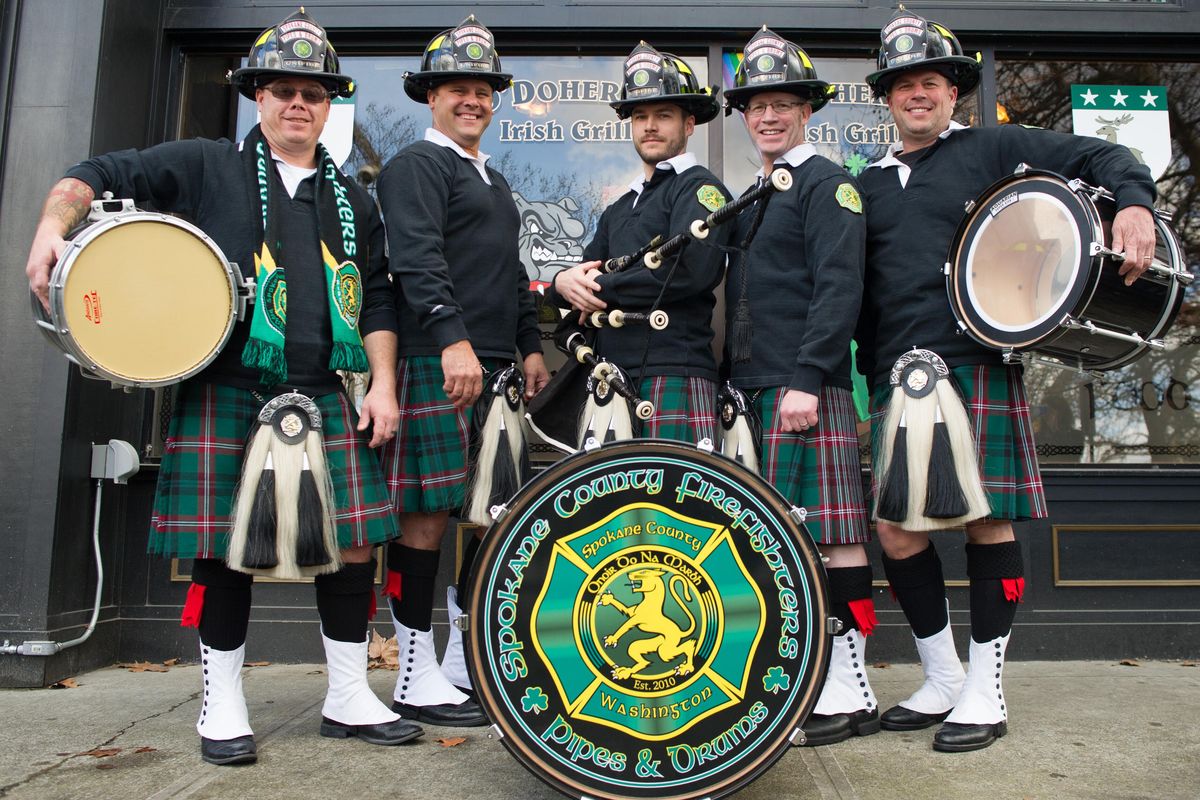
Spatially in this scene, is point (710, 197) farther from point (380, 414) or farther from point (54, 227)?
point (54, 227)

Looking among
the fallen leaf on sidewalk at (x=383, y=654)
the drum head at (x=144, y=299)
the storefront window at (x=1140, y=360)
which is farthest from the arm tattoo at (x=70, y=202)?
the storefront window at (x=1140, y=360)

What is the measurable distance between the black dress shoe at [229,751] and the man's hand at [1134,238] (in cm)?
277

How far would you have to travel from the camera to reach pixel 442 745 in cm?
288

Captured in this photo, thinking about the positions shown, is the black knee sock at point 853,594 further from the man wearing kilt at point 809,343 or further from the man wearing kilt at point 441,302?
the man wearing kilt at point 441,302

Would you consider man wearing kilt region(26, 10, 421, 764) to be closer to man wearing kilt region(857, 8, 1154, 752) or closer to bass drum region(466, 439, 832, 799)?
bass drum region(466, 439, 832, 799)

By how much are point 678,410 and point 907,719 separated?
1243mm

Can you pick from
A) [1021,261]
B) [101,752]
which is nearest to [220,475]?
[101,752]

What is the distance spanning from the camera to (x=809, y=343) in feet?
9.35

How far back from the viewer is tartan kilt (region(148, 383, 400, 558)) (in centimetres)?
271

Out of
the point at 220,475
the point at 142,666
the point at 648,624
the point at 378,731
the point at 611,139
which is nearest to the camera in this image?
the point at 648,624

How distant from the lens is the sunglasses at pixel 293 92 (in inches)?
116

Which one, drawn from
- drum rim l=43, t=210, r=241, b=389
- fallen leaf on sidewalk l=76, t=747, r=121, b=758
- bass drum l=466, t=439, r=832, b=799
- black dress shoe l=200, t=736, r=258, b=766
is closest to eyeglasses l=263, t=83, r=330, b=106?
drum rim l=43, t=210, r=241, b=389

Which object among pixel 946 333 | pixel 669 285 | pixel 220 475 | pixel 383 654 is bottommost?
pixel 383 654

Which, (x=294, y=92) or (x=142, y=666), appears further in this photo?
(x=142, y=666)
